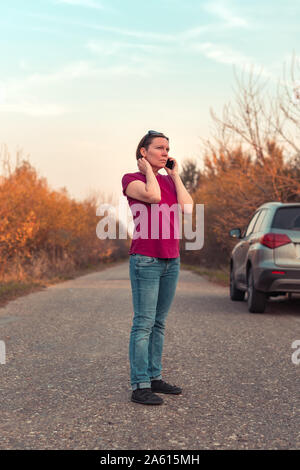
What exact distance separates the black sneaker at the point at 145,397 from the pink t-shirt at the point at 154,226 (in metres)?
1.03

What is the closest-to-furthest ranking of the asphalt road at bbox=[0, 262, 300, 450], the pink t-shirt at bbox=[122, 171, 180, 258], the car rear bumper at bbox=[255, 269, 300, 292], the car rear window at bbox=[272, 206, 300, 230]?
1. the asphalt road at bbox=[0, 262, 300, 450]
2. the pink t-shirt at bbox=[122, 171, 180, 258]
3. the car rear bumper at bbox=[255, 269, 300, 292]
4. the car rear window at bbox=[272, 206, 300, 230]

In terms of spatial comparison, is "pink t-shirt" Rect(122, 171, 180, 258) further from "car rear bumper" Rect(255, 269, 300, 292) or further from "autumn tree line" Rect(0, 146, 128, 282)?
"autumn tree line" Rect(0, 146, 128, 282)

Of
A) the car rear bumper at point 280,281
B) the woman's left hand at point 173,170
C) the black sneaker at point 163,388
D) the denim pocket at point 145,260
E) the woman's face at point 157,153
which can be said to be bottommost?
the black sneaker at point 163,388

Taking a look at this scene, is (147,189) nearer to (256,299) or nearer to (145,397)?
(145,397)

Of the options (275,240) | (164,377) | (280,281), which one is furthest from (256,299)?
(164,377)

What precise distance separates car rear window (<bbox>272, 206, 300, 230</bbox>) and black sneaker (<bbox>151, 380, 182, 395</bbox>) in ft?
16.9

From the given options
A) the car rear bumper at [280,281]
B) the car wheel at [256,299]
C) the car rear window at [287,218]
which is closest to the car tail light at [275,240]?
the car rear window at [287,218]

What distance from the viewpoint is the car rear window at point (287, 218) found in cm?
923

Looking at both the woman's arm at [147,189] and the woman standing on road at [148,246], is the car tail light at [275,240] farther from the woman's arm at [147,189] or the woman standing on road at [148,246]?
the woman's arm at [147,189]

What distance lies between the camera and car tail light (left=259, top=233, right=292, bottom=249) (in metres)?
9.07

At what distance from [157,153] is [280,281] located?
16.8 ft

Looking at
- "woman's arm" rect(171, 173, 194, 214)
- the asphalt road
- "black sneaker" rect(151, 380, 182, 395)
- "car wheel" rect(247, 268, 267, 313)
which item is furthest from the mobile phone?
"car wheel" rect(247, 268, 267, 313)
